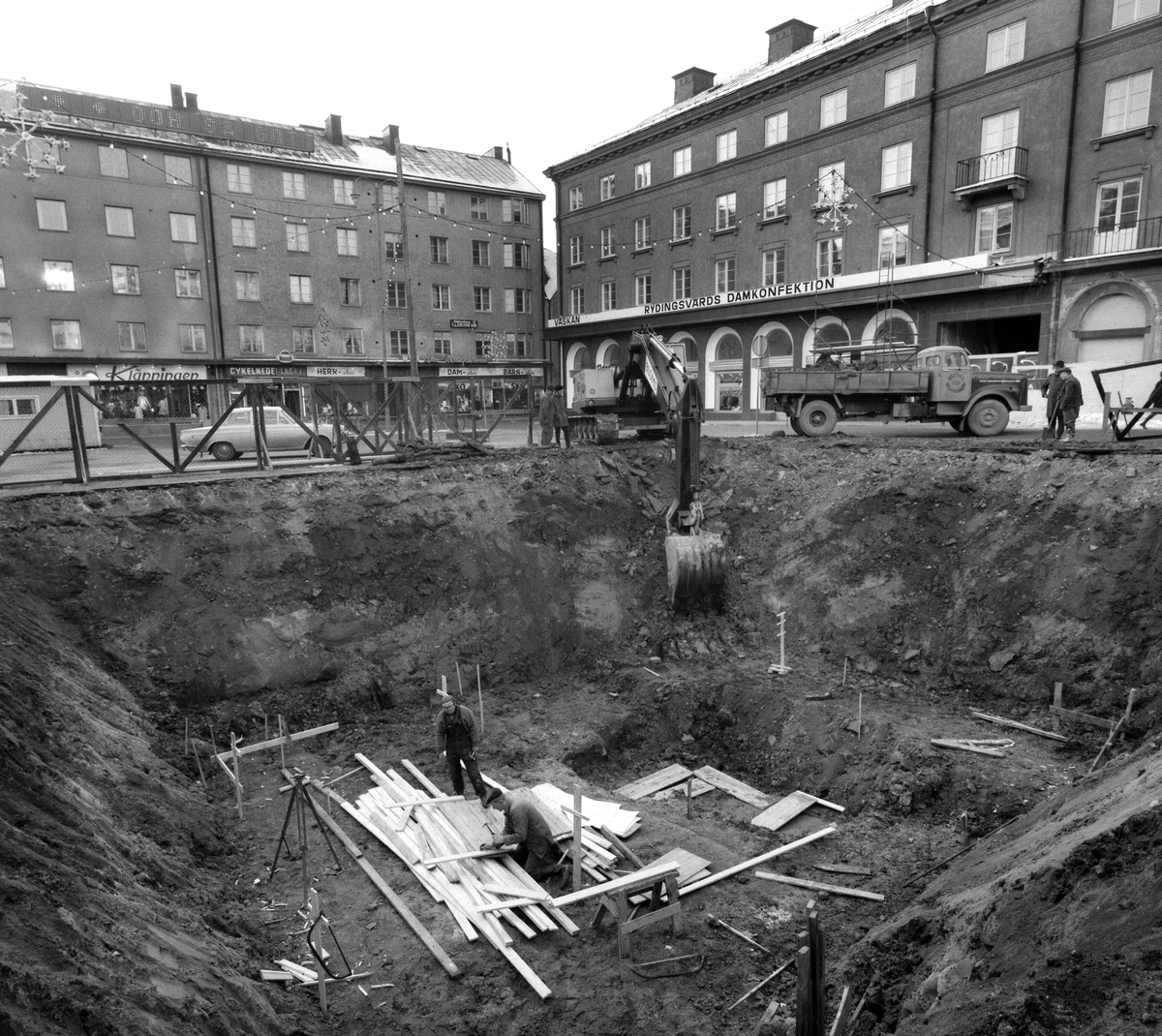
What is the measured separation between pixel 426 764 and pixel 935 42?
30.8 meters

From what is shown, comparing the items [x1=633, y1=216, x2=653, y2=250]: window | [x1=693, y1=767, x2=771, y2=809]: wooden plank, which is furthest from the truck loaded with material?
[x1=633, y1=216, x2=653, y2=250]: window

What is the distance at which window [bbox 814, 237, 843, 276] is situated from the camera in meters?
31.7

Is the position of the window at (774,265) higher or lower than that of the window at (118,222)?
lower

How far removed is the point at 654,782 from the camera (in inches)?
422

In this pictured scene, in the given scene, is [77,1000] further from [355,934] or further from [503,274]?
[503,274]

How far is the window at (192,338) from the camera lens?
37.9 m

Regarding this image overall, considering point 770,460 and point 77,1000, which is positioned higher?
point 770,460

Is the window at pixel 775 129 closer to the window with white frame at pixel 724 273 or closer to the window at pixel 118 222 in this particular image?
the window with white frame at pixel 724 273

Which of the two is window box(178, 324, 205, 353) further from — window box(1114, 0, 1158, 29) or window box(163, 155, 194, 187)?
window box(1114, 0, 1158, 29)

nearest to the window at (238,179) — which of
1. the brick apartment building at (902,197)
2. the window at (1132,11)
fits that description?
the brick apartment building at (902,197)

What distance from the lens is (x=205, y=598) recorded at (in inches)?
471

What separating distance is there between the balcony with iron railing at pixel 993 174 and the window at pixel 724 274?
10.3 metres

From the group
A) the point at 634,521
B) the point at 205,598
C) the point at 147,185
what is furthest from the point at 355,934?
the point at 147,185

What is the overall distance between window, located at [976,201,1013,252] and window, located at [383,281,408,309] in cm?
→ 2853
